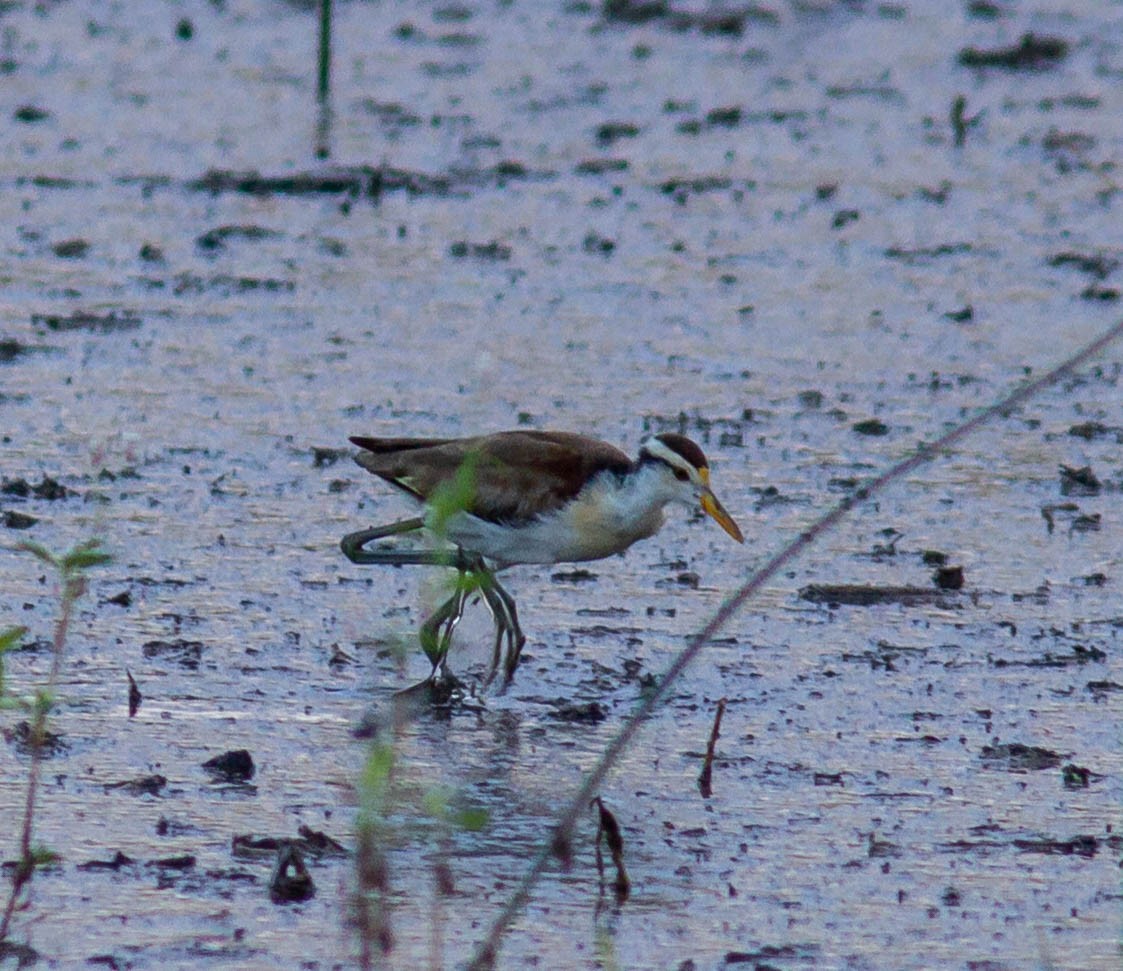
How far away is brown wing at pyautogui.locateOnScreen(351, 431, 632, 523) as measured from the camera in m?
7.55

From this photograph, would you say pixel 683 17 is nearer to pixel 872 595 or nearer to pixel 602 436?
pixel 602 436

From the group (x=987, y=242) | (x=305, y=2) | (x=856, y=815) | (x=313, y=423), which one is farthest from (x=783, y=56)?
(x=856, y=815)

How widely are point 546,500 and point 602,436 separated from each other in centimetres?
293

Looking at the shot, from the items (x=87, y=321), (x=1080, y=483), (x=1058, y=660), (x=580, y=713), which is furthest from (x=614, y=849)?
(x=87, y=321)

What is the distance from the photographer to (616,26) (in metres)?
22.2

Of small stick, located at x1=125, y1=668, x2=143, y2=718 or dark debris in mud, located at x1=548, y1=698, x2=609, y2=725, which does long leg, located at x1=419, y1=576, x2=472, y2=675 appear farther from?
small stick, located at x1=125, y1=668, x2=143, y2=718

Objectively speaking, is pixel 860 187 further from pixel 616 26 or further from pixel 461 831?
pixel 461 831

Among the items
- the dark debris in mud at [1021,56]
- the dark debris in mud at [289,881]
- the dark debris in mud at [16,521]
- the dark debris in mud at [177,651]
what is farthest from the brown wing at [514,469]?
the dark debris in mud at [1021,56]

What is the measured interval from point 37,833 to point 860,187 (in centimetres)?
1078

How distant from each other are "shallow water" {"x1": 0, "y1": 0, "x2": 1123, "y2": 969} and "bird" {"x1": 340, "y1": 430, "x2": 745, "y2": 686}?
285 mm

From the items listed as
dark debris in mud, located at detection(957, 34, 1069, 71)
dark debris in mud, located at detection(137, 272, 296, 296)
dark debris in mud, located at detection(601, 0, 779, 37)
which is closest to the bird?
dark debris in mud, located at detection(137, 272, 296, 296)

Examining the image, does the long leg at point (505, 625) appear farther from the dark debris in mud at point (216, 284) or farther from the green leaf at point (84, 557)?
the dark debris in mud at point (216, 284)

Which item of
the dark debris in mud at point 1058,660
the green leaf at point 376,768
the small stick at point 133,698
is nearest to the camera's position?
the green leaf at point 376,768

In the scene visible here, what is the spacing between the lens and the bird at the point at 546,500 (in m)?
7.51
